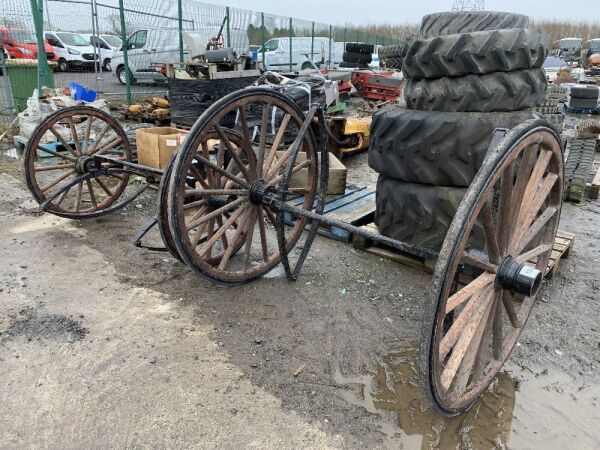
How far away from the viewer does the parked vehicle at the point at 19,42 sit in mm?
11688

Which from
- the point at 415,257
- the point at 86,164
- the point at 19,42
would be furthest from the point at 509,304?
the point at 19,42

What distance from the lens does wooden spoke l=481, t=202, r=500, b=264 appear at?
1.86 meters

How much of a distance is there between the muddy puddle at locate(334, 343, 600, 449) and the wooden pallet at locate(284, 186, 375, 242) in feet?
5.53

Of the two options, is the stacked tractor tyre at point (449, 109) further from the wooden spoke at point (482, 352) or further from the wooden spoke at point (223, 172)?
the wooden spoke at point (482, 352)

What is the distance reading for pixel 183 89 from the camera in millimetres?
7445

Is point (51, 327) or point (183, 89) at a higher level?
A: point (183, 89)

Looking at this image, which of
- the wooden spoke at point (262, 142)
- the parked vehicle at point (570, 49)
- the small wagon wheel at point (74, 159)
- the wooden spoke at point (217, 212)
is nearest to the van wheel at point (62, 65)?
the small wagon wheel at point (74, 159)

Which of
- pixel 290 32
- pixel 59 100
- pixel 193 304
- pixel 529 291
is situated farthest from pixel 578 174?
pixel 290 32

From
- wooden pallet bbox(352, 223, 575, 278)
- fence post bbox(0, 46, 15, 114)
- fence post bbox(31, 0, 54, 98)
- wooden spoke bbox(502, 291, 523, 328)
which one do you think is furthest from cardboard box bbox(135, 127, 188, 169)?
fence post bbox(0, 46, 15, 114)

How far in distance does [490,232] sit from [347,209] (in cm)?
258

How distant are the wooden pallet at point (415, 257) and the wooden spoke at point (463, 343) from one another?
1466 millimetres

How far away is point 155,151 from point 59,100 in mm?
3091

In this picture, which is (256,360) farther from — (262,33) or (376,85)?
(262,33)

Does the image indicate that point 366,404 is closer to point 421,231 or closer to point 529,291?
point 529,291
